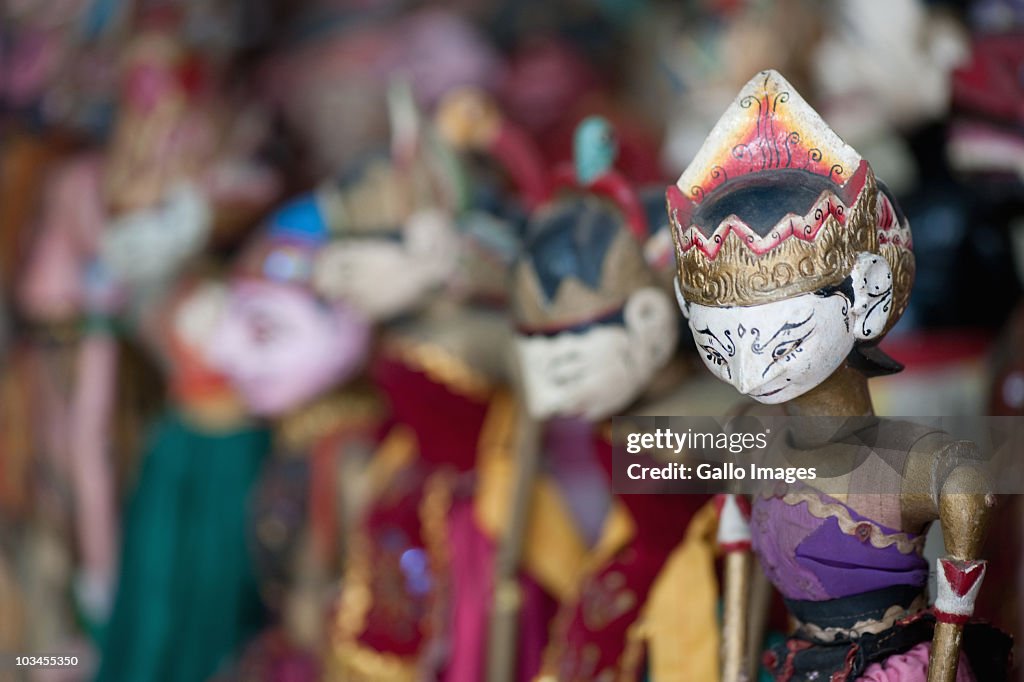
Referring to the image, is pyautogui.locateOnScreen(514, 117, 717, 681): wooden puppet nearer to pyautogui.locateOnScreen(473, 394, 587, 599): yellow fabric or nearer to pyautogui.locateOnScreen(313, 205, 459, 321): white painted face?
pyautogui.locateOnScreen(473, 394, 587, 599): yellow fabric

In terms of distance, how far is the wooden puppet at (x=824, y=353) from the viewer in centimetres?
111

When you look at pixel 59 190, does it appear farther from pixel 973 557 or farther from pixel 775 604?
pixel 973 557

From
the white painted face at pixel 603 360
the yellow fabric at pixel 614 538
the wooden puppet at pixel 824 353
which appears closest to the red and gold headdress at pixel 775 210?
the wooden puppet at pixel 824 353

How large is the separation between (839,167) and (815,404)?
0.23 metres

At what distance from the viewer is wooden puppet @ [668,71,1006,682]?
3.65ft

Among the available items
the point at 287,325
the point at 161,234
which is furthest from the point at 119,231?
the point at 287,325

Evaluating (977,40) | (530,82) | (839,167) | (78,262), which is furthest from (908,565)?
(78,262)

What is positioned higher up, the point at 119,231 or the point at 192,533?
the point at 119,231

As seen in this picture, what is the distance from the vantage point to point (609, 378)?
151 centimetres

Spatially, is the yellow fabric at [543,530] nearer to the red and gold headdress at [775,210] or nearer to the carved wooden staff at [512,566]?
the carved wooden staff at [512,566]

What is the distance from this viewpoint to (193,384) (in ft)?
8.16

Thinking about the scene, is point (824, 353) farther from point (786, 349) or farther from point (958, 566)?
point (958, 566)

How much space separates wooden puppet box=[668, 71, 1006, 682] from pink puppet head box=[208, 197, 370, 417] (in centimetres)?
108

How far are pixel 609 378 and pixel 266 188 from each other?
1271 millimetres
